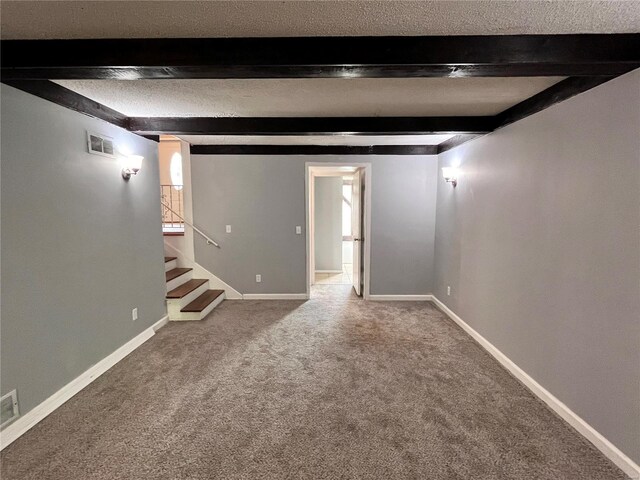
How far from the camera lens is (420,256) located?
450 centimetres

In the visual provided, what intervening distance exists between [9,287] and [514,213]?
12.0 ft

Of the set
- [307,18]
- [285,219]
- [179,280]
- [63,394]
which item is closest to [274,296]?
[285,219]

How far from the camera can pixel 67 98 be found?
2.19m

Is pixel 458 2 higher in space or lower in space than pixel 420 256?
higher

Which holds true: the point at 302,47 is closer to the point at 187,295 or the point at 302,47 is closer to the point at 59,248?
the point at 59,248

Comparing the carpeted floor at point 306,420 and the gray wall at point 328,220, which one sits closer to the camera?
the carpeted floor at point 306,420

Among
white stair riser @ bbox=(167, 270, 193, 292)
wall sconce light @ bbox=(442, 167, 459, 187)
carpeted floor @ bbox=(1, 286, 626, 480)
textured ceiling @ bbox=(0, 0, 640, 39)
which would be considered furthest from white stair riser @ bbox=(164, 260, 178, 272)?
wall sconce light @ bbox=(442, 167, 459, 187)

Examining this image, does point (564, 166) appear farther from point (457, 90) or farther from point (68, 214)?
point (68, 214)

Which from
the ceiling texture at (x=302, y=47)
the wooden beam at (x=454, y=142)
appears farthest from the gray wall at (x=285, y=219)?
the ceiling texture at (x=302, y=47)

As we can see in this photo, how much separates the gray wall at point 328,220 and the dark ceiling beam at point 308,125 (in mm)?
3409

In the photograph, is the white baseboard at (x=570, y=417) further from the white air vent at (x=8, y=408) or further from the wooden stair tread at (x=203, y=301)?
the white air vent at (x=8, y=408)

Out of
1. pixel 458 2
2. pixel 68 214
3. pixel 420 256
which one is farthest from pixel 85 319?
pixel 420 256

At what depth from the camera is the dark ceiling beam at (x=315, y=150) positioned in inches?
169

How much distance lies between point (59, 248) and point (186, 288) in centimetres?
205
